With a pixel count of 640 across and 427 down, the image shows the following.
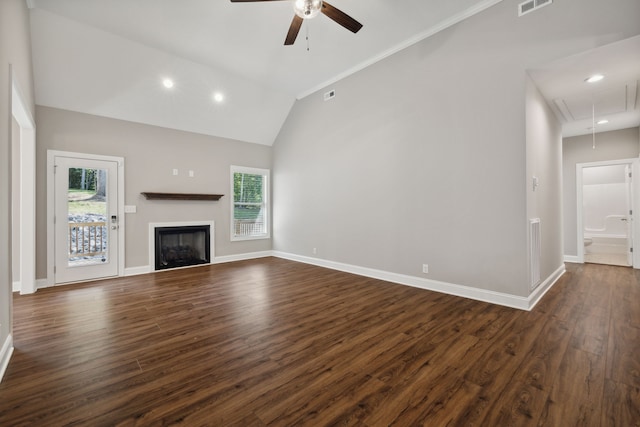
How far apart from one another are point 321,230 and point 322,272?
0.95 m

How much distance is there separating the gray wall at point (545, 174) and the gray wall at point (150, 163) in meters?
5.55

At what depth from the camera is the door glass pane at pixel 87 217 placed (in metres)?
4.62

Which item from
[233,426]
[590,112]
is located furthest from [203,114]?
[590,112]

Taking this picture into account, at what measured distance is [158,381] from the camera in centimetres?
191

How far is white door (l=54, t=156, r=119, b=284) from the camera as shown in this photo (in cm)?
450

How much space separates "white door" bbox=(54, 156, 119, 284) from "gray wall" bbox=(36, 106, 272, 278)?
0.59ft

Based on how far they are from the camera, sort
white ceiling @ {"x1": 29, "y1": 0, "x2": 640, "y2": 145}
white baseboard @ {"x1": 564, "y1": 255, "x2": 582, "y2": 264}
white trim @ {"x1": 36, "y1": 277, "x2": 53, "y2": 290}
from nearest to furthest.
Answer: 1. white ceiling @ {"x1": 29, "y1": 0, "x2": 640, "y2": 145}
2. white trim @ {"x1": 36, "y1": 277, "x2": 53, "y2": 290}
3. white baseboard @ {"x1": 564, "y1": 255, "x2": 582, "y2": 264}

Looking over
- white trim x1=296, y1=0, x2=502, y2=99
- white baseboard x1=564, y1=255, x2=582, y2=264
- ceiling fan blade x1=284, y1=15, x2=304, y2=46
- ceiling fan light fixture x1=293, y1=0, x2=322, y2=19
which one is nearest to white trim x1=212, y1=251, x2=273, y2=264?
white trim x1=296, y1=0, x2=502, y2=99

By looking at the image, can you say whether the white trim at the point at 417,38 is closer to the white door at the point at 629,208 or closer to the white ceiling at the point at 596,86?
the white ceiling at the point at 596,86

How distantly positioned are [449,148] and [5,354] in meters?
4.97

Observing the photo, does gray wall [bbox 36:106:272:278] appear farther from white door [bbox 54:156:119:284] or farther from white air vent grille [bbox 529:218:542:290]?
white air vent grille [bbox 529:218:542:290]

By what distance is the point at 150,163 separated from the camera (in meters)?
5.42

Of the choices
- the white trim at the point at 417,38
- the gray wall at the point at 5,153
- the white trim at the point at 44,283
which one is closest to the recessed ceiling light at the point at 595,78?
the white trim at the point at 417,38

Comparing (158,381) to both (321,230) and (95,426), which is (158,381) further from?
(321,230)
